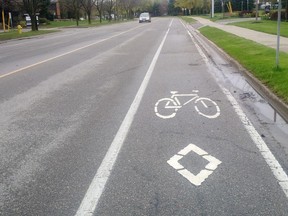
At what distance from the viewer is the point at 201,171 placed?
4414 millimetres

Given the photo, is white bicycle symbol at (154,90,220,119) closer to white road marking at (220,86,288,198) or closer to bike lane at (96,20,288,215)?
bike lane at (96,20,288,215)

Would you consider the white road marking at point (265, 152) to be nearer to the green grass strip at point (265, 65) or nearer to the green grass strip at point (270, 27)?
the green grass strip at point (265, 65)

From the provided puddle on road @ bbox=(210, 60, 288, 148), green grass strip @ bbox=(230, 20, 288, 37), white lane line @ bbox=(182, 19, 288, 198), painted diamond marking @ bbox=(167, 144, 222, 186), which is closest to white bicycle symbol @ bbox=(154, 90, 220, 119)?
white lane line @ bbox=(182, 19, 288, 198)

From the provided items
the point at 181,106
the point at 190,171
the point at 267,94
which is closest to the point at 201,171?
the point at 190,171

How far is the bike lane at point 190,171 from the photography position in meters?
A: 3.64

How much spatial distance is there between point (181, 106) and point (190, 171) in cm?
307

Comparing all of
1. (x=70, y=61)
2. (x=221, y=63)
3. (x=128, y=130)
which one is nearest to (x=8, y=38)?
(x=70, y=61)

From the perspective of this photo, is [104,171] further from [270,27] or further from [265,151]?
[270,27]

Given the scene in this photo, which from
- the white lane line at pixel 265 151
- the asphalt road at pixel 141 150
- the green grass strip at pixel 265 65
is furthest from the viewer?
the green grass strip at pixel 265 65

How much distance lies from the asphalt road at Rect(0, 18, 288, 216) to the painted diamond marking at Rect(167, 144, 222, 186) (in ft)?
0.04

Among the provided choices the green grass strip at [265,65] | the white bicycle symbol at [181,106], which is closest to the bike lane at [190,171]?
the white bicycle symbol at [181,106]

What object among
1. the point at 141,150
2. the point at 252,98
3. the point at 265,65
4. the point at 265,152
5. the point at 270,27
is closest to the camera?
the point at 265,152

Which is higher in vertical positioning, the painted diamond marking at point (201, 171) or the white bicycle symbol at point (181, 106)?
the white bicycle symbol at point (181, 106)

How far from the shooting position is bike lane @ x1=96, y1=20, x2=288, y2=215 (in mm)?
3645
